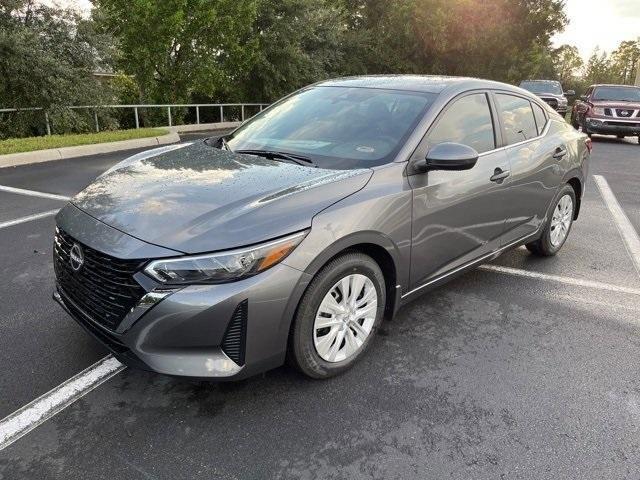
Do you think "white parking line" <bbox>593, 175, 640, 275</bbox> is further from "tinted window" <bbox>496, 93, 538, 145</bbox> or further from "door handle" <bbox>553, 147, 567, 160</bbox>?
"tinted window" <bbox>496, 93, 538, 145</bbox>

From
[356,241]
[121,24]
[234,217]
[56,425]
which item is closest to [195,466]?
[56,425]

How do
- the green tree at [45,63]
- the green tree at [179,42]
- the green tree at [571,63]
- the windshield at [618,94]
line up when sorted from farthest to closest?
the green tree at [571,63] → the windshield at [618,94] → the green tree at [179,42] → the green tree at [45,63]

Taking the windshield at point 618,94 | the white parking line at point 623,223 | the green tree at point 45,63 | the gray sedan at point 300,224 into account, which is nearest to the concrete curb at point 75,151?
the green tree at point 45,63

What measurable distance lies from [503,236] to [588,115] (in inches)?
560

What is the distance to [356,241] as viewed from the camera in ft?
8.90

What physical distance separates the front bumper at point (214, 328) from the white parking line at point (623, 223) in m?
3.80

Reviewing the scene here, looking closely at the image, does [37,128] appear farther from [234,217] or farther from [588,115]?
[588,115]

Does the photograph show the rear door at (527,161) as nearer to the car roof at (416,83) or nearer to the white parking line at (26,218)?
the car roof at (416,83)

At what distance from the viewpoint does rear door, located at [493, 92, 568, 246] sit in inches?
155

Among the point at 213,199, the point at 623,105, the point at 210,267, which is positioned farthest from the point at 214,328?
the point at 623,105

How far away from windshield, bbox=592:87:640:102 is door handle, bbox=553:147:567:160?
13731 millimetres

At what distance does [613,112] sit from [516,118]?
13.7 meters

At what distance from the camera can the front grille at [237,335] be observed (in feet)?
7.63

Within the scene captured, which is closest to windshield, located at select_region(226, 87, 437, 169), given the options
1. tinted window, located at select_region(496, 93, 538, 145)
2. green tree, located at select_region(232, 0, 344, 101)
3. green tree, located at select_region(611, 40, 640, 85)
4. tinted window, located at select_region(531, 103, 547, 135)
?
tinted window, located at select_region(496, 93, 538, 145)
